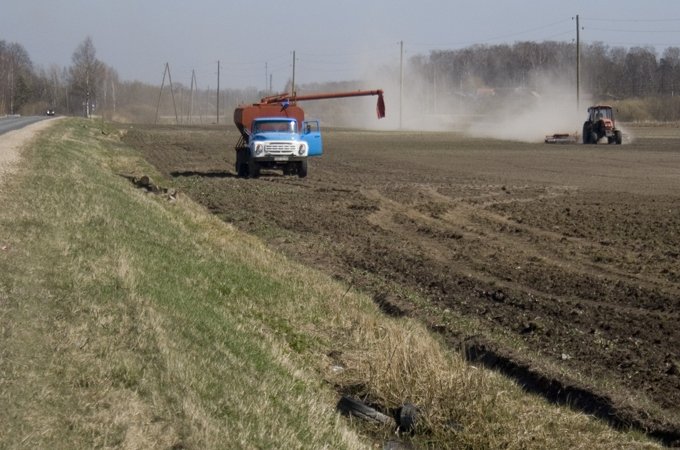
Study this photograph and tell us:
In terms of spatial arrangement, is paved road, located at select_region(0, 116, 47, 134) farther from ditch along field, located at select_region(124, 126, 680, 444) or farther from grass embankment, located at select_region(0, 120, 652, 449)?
grass embankment, located at select_region(0, 120, 652, 449)

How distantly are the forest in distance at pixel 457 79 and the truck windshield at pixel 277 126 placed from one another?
92.5m

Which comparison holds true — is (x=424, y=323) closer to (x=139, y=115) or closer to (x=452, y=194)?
(x=452, y=194)

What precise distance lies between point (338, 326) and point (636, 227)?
35.7ft

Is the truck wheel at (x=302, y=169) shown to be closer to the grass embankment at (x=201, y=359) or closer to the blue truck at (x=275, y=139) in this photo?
the blue truck at (x=275, y=139)

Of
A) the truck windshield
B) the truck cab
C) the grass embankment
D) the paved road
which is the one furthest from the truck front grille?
the paved road

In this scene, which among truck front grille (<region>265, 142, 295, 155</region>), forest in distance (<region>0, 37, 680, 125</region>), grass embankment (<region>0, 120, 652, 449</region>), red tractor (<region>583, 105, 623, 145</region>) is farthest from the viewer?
forest in distance (<region>0, 37, 680, 125</region>)

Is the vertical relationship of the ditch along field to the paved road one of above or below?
below


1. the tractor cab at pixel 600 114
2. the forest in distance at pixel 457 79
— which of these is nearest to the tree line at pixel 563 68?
the forest in distance at pixel 457 79

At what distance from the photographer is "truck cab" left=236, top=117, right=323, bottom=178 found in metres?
A: 33.4

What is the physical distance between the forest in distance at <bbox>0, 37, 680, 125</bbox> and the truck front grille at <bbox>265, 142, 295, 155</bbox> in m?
93.1

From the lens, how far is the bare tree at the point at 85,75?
15223cm

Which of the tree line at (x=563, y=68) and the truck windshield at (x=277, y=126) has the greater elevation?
the tree line at (x=563, y=68)

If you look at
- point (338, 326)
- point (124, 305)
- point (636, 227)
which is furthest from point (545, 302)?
point (636, 227)

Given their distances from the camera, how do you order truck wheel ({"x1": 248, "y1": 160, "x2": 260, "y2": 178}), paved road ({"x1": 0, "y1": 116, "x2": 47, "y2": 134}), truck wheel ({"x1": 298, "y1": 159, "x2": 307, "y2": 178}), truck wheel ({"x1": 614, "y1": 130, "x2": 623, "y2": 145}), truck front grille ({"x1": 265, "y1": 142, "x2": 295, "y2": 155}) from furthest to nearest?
truck wheel ({"x1": 614, "y1": 130, "x2": 623, "y2": 145})
paved road ({"x1": 0, "y1": 116, "x2": 47, "y2": 134})
truck wheel ({"x1": 298, "y1": 159, "x2": 307, "y2": 178})
truck wheel ({"x1": 248, "y1": 160, "x2": 260, "y2": 178})
truck front grille ({"x1": 265, "y1": 142, "x2": 295, "y2": 155})
